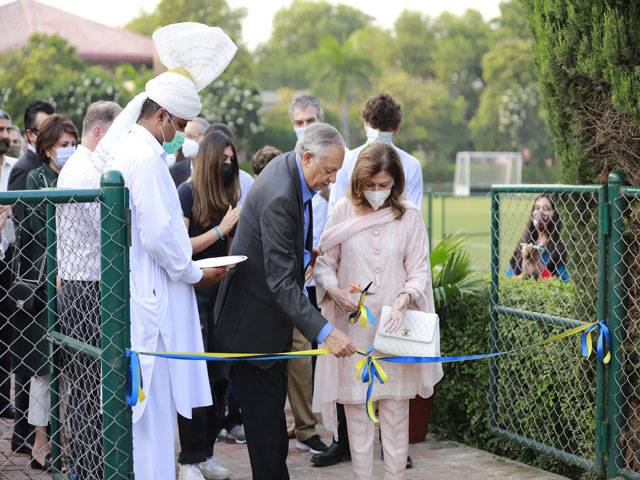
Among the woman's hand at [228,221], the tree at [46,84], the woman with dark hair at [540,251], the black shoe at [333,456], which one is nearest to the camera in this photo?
the woman's hand at [228,221]

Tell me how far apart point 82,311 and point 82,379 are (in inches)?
13.9

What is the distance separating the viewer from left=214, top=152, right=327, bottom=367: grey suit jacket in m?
4.56

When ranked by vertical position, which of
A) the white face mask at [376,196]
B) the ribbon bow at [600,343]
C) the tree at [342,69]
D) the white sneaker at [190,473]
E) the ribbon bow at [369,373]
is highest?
the tree at [342,69]

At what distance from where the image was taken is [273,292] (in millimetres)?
4570

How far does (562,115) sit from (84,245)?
2928mm

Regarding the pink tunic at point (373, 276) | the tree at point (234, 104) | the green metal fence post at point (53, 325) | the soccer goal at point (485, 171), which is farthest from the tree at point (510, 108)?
the green metal fence post at point (53, 325)

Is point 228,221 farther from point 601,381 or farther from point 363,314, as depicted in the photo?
point 601,381

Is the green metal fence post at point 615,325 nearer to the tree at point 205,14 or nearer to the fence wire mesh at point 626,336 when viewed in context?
the fence wire mesh at point 626,336

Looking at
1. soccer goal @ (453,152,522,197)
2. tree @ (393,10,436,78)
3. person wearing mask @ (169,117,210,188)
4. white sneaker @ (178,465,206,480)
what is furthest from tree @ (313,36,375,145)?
white sneaker @ (178,465,206,480)

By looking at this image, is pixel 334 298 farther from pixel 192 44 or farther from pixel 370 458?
pixel 192 44

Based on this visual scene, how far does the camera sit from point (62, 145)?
5980mm

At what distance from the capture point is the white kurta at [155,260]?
441 cm

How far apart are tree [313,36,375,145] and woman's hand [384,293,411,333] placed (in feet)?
197

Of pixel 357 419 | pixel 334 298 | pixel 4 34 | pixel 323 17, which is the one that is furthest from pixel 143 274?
pixel 323 17
